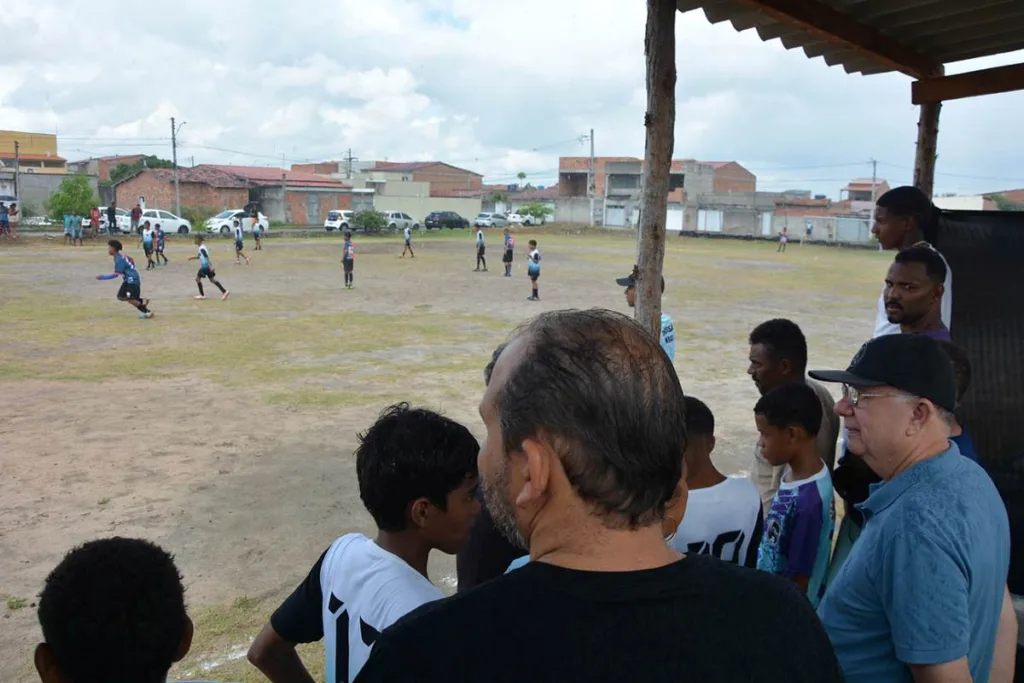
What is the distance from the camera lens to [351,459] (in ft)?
24.2

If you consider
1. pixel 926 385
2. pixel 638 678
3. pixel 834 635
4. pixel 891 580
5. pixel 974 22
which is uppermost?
pixel 974 22

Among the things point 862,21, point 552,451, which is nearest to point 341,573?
point 552,451

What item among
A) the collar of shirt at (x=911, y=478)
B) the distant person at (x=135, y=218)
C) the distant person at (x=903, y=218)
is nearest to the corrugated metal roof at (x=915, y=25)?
the distant person at (x=903, y=218)

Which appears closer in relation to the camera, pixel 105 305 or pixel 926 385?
pixel 926 385

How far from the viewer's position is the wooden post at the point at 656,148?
14.6 feet

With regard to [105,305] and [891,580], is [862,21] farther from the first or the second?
[105,305]

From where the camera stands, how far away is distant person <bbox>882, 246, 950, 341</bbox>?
3.79m

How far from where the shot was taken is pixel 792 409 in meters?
3.06

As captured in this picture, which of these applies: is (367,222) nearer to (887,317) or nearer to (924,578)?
(887,317)

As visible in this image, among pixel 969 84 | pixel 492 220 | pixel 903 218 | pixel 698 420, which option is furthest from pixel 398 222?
pixel 698 420

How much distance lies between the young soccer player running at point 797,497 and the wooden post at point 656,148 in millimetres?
1567

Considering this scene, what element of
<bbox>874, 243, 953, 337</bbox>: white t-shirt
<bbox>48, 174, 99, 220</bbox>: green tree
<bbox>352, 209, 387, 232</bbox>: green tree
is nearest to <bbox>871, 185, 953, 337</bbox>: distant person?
<bbox>874, 243, 953, 337</bbox>: white t-shirt

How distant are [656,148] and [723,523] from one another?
8.91 feet

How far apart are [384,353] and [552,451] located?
11.8 metres
